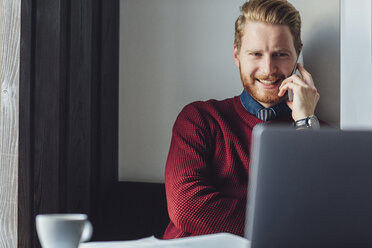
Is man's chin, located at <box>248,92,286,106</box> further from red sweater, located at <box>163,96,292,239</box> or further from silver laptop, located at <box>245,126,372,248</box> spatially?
silver laptop, located at <box>245,126,372,248</box>

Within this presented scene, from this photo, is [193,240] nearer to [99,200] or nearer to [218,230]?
[218,230]

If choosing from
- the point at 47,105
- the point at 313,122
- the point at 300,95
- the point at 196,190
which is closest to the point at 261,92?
the point at 300,95

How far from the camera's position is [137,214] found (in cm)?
177

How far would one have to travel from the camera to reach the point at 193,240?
2.75 feet

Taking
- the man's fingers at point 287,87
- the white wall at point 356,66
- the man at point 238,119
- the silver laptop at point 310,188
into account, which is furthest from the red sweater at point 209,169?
the silver laptop at point 310,188

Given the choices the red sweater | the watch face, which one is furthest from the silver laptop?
the watch face

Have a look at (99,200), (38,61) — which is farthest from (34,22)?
(99,200)

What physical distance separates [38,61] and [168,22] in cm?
67

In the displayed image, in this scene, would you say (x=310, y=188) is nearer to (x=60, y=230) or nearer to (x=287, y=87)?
(x=60, y=230)

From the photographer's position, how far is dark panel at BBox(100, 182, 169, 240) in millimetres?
1750

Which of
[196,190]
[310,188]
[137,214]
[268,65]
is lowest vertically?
[137,214]

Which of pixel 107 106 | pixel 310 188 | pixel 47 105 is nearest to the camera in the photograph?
pixel 310 188

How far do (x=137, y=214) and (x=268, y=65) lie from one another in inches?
31.5

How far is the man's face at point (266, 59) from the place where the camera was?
5.50 feet
